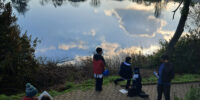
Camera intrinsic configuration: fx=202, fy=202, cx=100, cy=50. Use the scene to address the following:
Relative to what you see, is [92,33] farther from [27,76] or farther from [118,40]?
[27,76]

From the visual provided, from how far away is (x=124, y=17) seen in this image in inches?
1308

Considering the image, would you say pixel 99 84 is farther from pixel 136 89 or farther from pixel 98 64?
pixel 136 89

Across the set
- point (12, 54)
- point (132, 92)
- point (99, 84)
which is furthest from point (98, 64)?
point (12, 54)

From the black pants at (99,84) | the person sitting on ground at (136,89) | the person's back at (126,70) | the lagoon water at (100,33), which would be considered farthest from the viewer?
the lagoon water at (100,33)

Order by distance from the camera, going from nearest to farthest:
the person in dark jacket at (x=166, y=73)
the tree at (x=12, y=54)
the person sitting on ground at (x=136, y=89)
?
1. the person in dark jacket at (x=166, y=73)
2. the person sitting on ground at (x=136, y=89)
3. the tree at (x=12, y=54)

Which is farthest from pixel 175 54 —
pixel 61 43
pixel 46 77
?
pixel 61 43

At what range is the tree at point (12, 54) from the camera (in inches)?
351

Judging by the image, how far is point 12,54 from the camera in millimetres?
8945

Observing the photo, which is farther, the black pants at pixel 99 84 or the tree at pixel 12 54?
the tree at pixel 12 54

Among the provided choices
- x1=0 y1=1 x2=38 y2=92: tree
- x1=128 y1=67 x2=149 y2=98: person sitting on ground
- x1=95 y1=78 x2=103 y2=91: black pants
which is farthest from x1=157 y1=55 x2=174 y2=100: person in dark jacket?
x1=0 y1=1 x2=38 y2=92: tree

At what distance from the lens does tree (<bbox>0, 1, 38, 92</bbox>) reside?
8922 mm

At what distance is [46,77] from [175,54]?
8.13 metres

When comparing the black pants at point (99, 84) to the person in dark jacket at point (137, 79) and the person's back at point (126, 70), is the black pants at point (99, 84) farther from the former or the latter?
the person in dark jacket at point (137, 79)

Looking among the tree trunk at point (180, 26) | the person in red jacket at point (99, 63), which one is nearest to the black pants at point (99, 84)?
the person in red jacket at point (99, 63)
